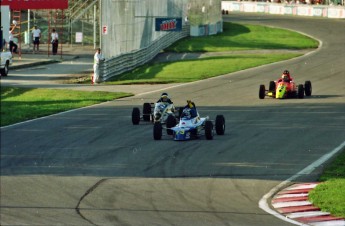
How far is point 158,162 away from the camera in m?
24.2

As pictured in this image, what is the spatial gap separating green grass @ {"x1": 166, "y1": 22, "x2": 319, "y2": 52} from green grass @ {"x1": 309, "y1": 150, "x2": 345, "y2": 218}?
3989cm

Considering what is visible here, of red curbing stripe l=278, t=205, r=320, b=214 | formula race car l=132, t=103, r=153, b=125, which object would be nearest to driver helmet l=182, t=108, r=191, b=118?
formula race car l=132, t=103, r=153, b=125

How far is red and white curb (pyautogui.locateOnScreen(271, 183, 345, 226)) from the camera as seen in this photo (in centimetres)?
1753

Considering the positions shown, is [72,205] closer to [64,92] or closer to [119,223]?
[119,223]

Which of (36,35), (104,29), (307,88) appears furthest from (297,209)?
(36,35)

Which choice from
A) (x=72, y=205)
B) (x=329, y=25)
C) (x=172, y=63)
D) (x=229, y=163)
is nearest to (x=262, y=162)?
(x=229, y=163)

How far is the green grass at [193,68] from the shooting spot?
154 ft

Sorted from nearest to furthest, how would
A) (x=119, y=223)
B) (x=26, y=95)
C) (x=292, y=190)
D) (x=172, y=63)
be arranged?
(x=119, y=223), (x=292, y=190), (x=26, y=95), (x=172, y=63)

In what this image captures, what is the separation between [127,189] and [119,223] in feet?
12.4

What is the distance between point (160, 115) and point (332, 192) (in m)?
10.8

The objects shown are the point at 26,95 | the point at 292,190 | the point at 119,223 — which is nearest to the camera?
the point at 119,223

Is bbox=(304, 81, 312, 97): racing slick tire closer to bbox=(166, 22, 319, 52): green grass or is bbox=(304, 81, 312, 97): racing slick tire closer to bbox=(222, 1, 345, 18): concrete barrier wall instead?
bbox=(166, 22, 319, 52): green grass

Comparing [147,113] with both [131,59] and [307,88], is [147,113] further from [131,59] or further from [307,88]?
[131,59]

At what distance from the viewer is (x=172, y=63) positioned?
54.7 m
